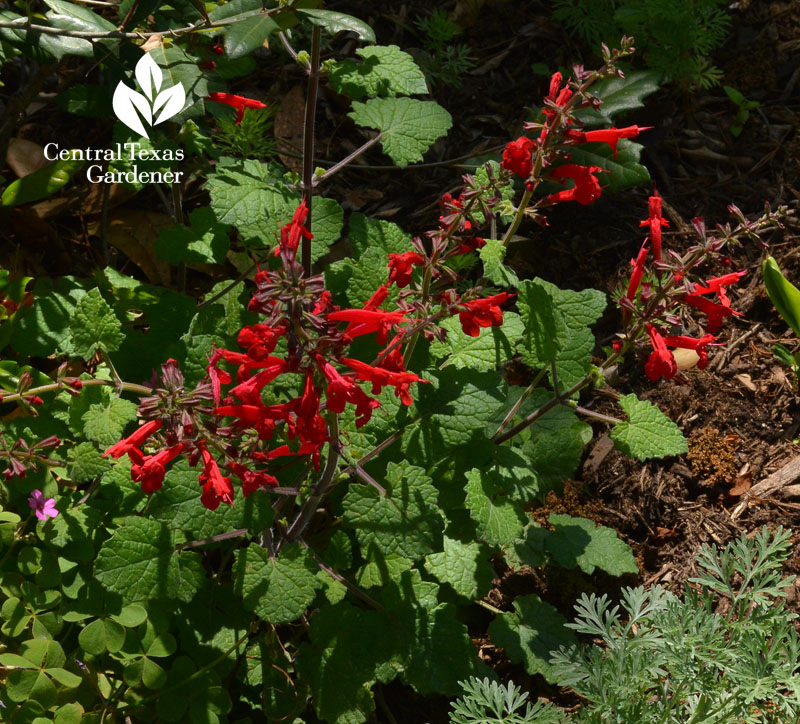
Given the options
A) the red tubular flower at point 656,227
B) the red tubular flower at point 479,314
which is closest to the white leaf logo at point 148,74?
the red tubular flower at point 479,314

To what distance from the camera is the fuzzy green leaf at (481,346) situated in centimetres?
260

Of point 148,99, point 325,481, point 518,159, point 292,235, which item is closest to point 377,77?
point 518,159

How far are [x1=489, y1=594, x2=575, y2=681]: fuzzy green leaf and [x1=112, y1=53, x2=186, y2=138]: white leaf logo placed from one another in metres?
2.08

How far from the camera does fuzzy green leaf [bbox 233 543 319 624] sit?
2.26 meters

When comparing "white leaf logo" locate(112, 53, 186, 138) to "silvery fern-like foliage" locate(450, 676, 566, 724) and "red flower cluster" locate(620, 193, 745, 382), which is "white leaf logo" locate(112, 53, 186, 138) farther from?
"silvery fern-like foliage" locate(450, 676, 566, 724)

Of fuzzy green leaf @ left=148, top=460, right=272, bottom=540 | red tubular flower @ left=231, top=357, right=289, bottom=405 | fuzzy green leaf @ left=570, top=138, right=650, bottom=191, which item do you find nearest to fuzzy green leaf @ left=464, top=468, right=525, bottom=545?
fuzzy green leaf @ left=148, top=460, right=272, bottom=540

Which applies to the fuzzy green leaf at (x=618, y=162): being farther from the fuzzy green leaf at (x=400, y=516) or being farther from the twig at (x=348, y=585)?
the twig at (x=348, y=585)

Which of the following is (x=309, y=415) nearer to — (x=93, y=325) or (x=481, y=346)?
(x=481, y=346)

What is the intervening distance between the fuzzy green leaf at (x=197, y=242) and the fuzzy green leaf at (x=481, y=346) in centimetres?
87

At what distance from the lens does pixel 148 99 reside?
107 inches

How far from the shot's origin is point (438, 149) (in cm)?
402

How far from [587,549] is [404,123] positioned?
1.62 metres

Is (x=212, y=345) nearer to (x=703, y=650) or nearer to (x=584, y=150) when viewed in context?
(x=703, y=650)

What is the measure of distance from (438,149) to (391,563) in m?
2.18
